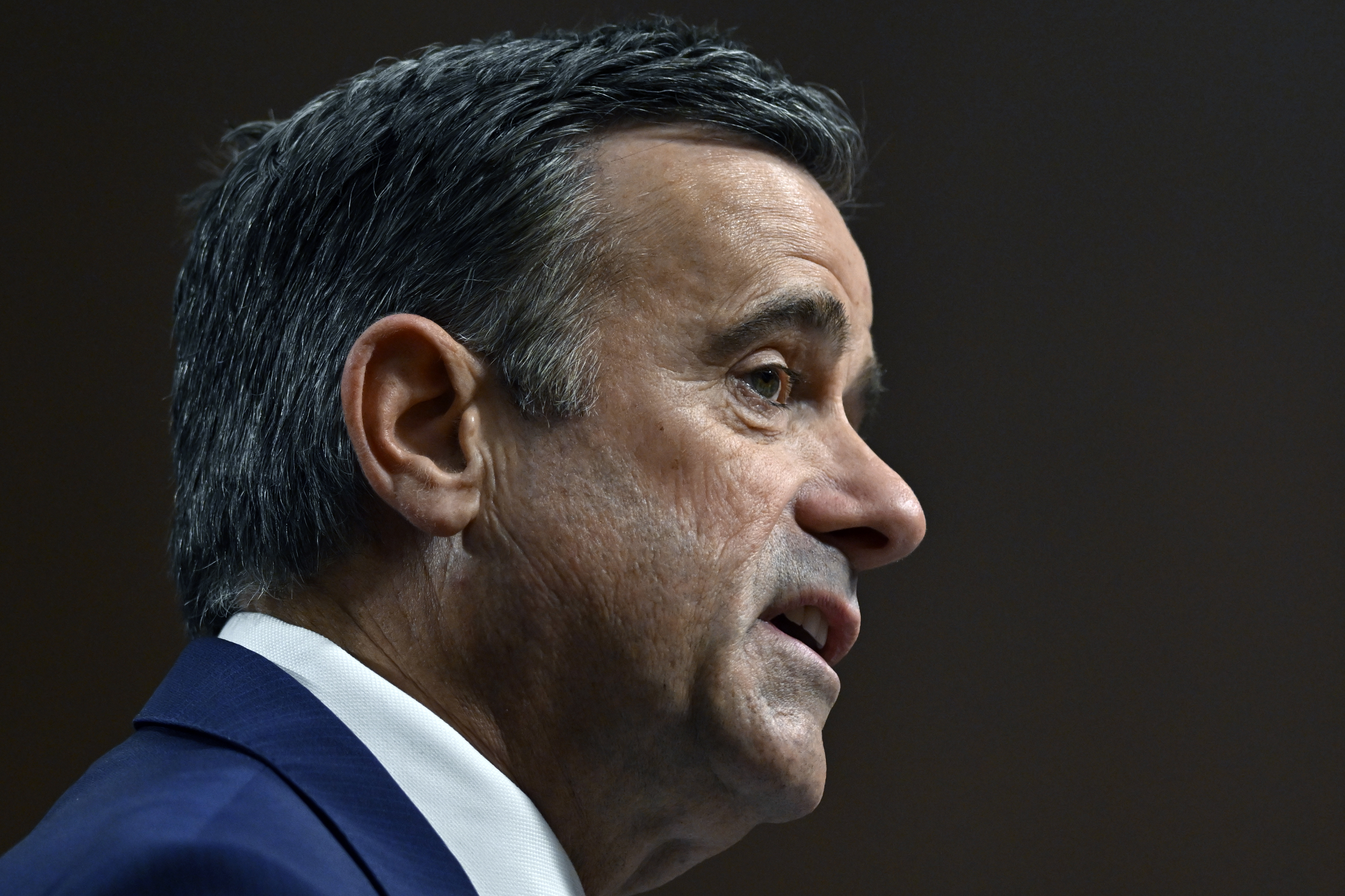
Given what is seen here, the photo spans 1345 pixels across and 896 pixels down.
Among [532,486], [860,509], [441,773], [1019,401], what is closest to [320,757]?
[441,773]

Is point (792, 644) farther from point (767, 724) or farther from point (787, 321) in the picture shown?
point (787, 321)

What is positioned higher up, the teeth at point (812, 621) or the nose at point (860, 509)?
the nose at point (860, 509)

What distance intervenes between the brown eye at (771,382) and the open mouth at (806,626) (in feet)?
0.67

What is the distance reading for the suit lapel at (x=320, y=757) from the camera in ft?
2.89

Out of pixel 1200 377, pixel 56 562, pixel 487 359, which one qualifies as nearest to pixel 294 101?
pixel 56 562

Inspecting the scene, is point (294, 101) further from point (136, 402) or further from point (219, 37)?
point (136, 402)

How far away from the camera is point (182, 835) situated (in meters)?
0.75

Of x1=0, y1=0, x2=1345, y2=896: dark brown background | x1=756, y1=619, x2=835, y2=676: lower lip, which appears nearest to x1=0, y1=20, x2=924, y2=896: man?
x1=756, y1=619, x2=835, y2=676: lower lip

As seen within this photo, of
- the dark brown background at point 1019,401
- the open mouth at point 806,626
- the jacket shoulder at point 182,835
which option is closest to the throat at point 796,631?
the open mouth at point 806,626

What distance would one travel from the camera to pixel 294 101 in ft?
6.15

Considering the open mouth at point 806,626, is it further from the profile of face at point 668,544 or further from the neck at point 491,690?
the neck at point 491,690

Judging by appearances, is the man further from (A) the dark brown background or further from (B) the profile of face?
(A) the dark brown background

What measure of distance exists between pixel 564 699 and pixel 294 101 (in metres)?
1.25

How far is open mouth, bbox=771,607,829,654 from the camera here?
1121 millimetres
